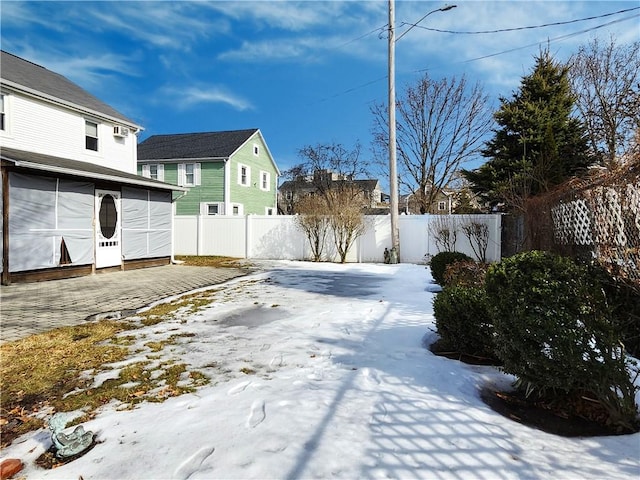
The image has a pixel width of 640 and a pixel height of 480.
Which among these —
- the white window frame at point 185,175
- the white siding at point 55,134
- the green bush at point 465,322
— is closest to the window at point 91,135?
the white siding at point 55,134

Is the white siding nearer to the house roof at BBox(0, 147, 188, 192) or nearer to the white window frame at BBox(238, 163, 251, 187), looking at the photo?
the house roof at BBox(0, 147, 188, 192)

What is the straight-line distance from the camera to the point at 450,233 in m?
12.6

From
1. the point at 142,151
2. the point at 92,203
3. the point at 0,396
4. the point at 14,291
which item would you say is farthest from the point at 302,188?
the point at 0,396

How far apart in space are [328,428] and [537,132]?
45.0 feet

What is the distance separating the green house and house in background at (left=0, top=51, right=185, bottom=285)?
6.82 metres

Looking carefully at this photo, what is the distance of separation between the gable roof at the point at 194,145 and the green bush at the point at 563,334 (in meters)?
19.3

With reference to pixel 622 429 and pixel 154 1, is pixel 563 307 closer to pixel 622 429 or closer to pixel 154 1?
pixel 622 429

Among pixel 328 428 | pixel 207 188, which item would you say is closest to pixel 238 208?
pixel 207 188

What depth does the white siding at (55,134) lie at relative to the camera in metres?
9.65

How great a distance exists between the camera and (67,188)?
884 centimetres

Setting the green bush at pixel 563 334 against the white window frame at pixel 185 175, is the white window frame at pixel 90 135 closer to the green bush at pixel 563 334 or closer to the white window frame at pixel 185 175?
the white window frame at pixel 185 175

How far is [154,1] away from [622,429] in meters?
10.3

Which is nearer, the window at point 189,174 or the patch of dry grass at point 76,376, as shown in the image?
the patch of dry grass at point 76,376

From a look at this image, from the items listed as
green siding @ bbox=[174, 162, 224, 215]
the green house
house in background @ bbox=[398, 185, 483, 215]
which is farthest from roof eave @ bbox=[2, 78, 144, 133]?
house in background @ bbox=[398, 185, 483, 215]
